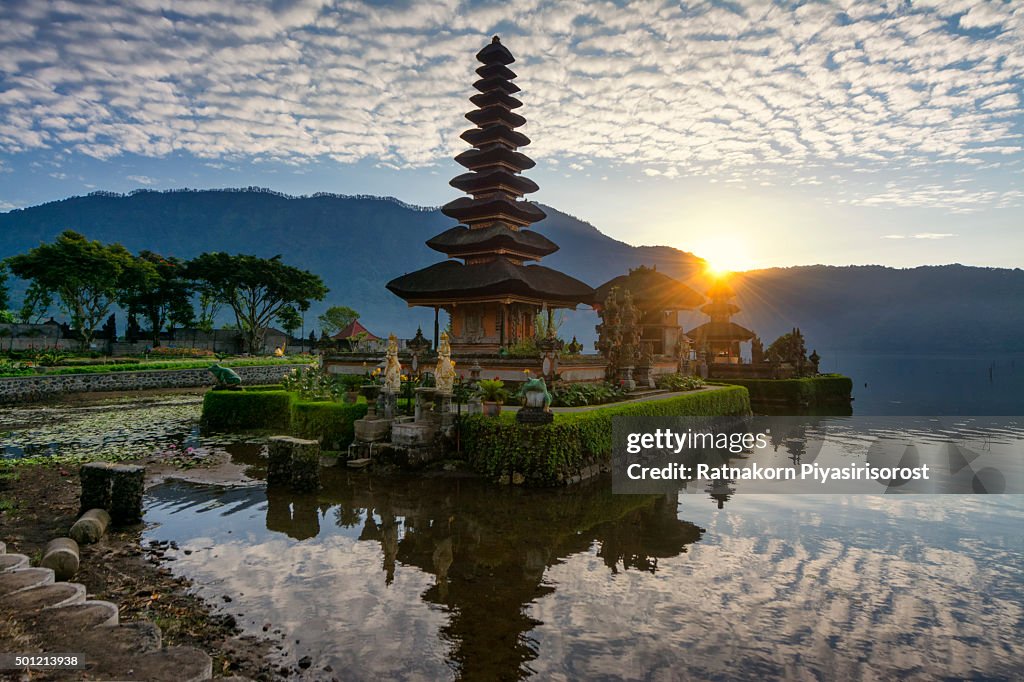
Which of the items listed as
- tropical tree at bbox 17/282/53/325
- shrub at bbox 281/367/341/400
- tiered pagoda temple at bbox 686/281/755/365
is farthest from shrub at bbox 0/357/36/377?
tiered pagoda temple at bbox 686/281/755/365

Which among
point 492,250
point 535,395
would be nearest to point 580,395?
point 535,395

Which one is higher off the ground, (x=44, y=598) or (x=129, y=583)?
(x=44, y=598)

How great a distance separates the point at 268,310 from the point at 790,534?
6221 centimetres

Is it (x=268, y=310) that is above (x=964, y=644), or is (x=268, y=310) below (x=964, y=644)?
above

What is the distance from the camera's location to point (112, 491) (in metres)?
10.8

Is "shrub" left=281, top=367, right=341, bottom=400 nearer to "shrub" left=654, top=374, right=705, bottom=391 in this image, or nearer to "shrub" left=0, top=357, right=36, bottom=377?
"shrub" left=654, top=374, right=705, bottom=391

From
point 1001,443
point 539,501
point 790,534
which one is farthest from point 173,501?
point 1001,443

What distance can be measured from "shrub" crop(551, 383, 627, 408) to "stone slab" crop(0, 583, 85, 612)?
13.5 metres

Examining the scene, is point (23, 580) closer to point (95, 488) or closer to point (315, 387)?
point (95, 488)

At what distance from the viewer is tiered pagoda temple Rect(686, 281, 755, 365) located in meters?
46.8

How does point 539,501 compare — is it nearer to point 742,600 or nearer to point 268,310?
point 742,600

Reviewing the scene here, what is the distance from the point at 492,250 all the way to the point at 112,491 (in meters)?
20.8

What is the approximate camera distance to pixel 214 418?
23.0m

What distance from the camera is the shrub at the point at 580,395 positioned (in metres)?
18.4
